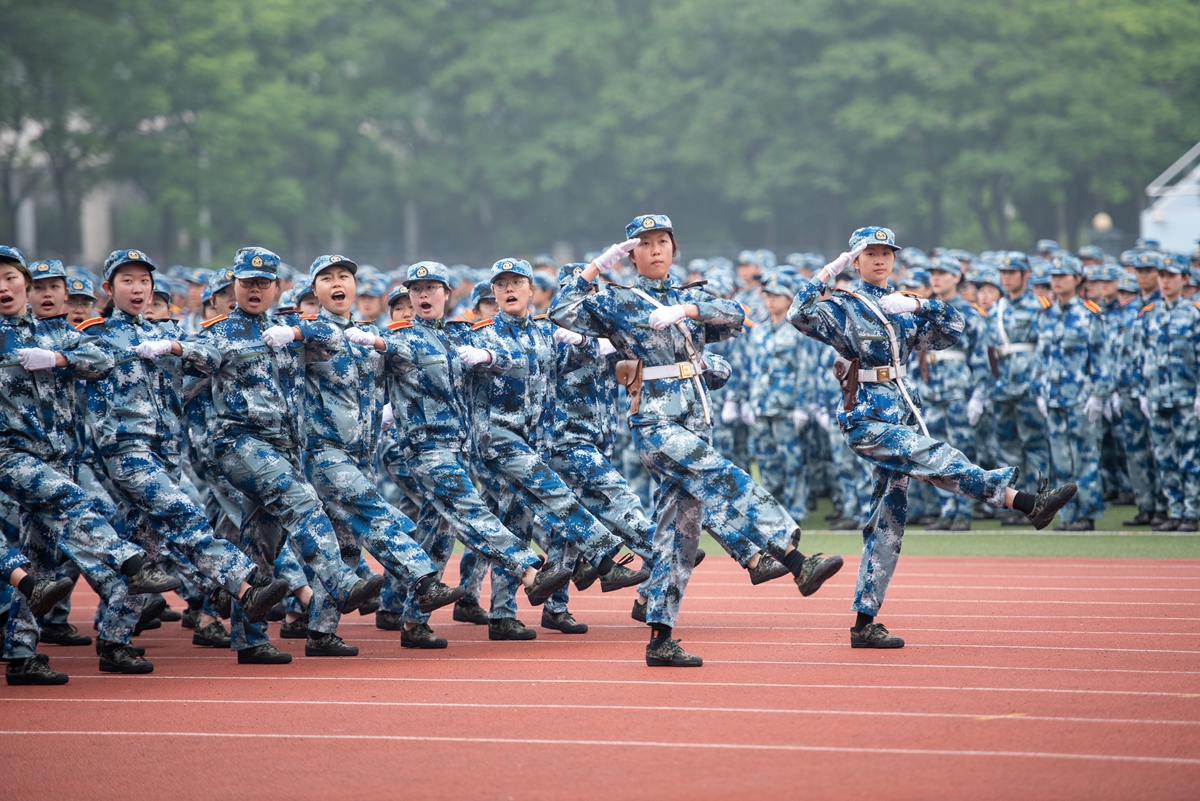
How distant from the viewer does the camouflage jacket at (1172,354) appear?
13203 millimetres

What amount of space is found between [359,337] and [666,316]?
2080mm

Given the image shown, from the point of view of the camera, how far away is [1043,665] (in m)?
7.60

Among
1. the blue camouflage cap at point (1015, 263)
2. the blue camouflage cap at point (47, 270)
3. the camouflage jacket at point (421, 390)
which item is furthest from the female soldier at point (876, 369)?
the blue camouflage cap at point (1015, 263)

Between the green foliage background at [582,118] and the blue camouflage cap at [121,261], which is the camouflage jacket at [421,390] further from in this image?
the green foliage background at [582,118]

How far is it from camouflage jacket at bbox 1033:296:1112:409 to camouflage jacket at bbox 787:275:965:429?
6147 millimetres

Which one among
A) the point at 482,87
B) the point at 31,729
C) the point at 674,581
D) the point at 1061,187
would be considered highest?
the point at 482,87

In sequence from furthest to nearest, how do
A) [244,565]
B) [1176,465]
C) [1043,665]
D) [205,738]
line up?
[1176,465] → [244,565] → [1043,665] → [205,738]

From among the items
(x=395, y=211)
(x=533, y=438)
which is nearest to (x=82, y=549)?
(x=533, y=438)

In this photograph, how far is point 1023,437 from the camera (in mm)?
14805

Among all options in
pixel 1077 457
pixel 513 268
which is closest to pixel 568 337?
pixel 513 268

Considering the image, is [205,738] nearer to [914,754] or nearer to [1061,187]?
[914,754]

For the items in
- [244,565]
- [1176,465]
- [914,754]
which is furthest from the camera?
[1176,465]

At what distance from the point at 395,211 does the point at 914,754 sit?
4633 centimetres

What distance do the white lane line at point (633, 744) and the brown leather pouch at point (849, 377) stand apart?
250 centimetres
